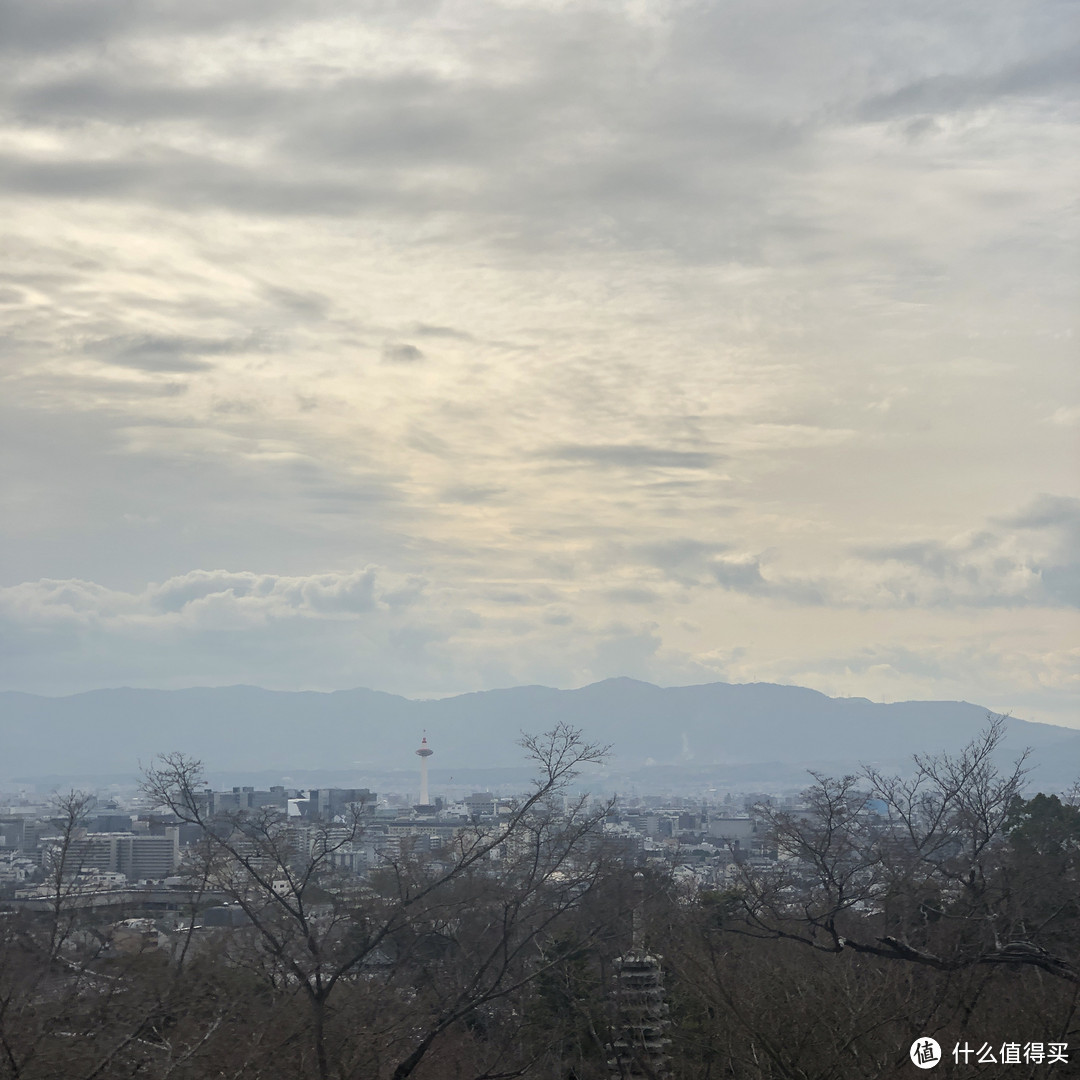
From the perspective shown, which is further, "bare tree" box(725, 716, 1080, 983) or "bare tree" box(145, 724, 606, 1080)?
"bare tree" box(725, 716, 1080, 983)

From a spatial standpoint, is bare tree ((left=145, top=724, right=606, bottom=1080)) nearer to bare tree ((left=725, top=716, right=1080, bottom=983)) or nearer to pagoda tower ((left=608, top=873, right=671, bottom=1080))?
pagoda tower ((left=608, top=873, right=671, bottom=1080))

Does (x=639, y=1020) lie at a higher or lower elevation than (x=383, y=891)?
lower

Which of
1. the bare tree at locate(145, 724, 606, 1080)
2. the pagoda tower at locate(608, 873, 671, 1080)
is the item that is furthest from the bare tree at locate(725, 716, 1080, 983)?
the bare tree at locate(145, 724, 606, 1080)

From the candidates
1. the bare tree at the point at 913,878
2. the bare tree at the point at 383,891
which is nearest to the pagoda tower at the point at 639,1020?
the bare tree at the point at 383,891

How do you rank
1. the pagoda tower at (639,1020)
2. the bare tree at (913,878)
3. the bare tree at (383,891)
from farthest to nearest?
the bare tree at (913,878) < the pagoda tower at (639,1020) < the bare tree at (383,891)

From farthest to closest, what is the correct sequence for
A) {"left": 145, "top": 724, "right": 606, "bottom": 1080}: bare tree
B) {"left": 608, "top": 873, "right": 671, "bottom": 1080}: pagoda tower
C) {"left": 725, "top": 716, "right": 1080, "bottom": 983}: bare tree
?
{"left": 725, "top": 716, "right": 1080, "bottom": 983}: bare tree, {"left": 608, "top": 873, "right": 671, "bottom": 1080}: pagoda tower, {"left": 145, "top": 724, "right": 606, "bottom": 1080}: bare tree

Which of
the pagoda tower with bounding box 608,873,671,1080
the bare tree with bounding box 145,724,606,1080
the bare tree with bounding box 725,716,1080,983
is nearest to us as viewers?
the bare tree with bounding box 145,724,606,1080

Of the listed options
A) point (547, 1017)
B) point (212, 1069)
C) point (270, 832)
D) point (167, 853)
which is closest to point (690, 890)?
point (547, 1017)

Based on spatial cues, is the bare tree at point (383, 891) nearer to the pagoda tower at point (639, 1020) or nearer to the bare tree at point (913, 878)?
the pagoda tower at point (639, 1020)

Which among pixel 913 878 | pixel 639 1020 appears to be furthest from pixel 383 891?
pixel 913 878

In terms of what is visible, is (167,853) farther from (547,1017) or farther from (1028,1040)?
(1028,1040)

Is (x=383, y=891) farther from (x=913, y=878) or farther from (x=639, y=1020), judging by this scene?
(x=913, y=878)

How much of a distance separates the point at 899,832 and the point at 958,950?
1407 cm

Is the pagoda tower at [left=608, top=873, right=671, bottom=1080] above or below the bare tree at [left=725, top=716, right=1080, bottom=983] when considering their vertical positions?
below
